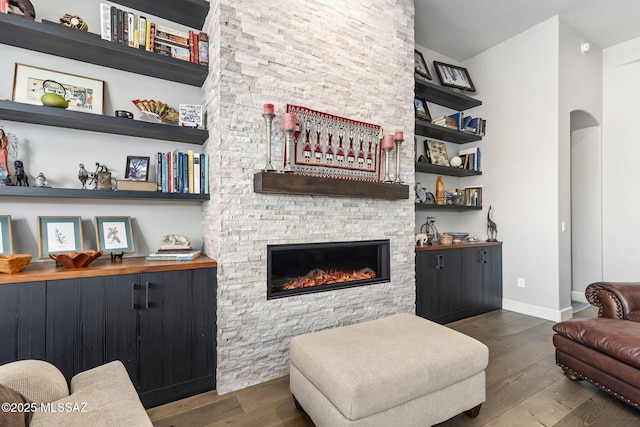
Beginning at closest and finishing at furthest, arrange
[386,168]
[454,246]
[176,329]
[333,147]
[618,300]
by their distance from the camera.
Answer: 1. [176,329]
2. [618,300]
3. [333,147]
4. [386,168]
5. [454,246]

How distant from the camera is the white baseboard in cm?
335

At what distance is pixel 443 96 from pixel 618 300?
277 centimetres

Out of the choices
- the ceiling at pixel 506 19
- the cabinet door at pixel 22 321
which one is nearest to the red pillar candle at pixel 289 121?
the cabinet door at pixel 22 321

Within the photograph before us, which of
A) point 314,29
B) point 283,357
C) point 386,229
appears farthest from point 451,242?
point 314,29

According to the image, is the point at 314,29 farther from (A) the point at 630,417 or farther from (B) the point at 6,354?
(A) the point at 630,417

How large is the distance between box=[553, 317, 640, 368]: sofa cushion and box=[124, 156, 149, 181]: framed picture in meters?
3.22

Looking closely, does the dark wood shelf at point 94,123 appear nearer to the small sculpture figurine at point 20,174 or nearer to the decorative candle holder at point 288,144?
the small sculpture figurine at point 20,174

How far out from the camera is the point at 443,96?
3.87 m

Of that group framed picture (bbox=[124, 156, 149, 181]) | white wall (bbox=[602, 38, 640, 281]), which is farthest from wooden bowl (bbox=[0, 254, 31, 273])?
white wall (bbox=[602, 38, 640, 281])

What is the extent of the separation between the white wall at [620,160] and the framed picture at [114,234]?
5.45m

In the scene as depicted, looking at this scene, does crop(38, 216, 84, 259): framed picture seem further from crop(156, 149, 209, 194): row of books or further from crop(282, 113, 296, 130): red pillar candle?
crop(282, 113, 296, 130): red pillar candle

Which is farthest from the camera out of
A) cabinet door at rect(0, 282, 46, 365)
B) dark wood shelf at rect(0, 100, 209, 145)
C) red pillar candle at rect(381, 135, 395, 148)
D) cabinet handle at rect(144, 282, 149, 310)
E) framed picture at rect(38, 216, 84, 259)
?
red pillar candle at rect(381, 135, 395, 148)

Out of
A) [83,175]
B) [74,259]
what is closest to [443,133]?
[83,175]

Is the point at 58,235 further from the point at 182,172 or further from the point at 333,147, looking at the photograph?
the point at 333,147
